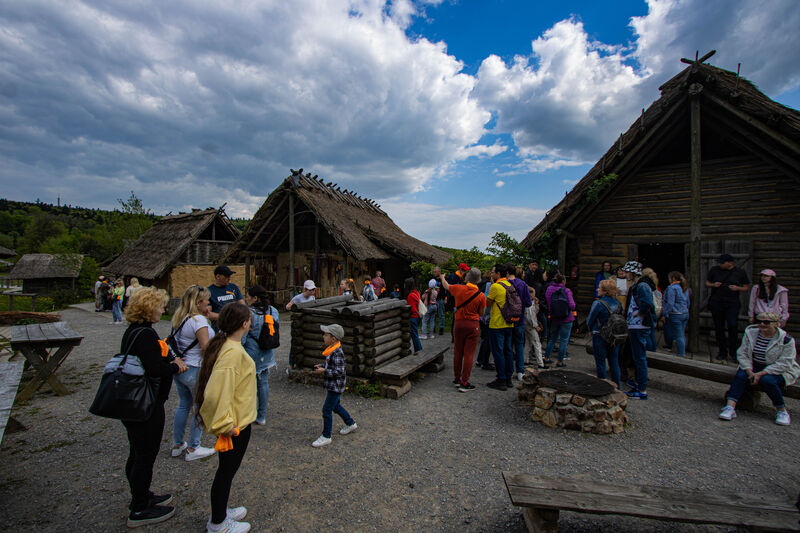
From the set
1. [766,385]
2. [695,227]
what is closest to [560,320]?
[766,385]

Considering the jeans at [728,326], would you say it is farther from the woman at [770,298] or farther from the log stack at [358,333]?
the log stack at [358,333]

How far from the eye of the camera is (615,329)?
5.62 meters

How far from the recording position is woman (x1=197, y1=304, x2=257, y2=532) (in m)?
2.53

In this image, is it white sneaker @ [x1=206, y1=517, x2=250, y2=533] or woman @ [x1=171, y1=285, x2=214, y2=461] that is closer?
white sneaker @ [x1=206, y1=517, x2=250, y2=533]

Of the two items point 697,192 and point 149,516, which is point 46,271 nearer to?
point 149,516

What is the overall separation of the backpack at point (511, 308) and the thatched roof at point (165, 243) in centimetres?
1708

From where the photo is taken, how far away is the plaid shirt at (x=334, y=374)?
4.25 m

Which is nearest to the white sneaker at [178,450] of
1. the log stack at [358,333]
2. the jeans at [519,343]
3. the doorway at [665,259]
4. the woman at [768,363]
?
the log stack at [358,333]

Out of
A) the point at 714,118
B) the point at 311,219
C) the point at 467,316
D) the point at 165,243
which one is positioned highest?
the point at 714,118

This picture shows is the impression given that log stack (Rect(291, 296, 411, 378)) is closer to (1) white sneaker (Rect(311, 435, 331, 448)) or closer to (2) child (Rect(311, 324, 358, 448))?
(2) child (Rect(311, 324, 358, 448))

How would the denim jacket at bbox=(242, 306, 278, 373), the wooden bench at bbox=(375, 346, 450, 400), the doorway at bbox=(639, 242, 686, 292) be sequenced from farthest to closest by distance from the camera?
1. the doorway at bbox=(639, 242, 686, 292)
2. the wooden bench at bbox=(375, 346, 450, 400)
3. the denim jacket at bbox=(242, 306, 278, 373)

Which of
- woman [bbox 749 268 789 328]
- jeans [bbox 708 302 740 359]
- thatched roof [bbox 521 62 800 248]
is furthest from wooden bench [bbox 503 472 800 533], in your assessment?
thatched roof [bbox 521 62 800 248]

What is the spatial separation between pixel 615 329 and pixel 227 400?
18.1ft

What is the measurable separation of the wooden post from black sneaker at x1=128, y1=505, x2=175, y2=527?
941cm
